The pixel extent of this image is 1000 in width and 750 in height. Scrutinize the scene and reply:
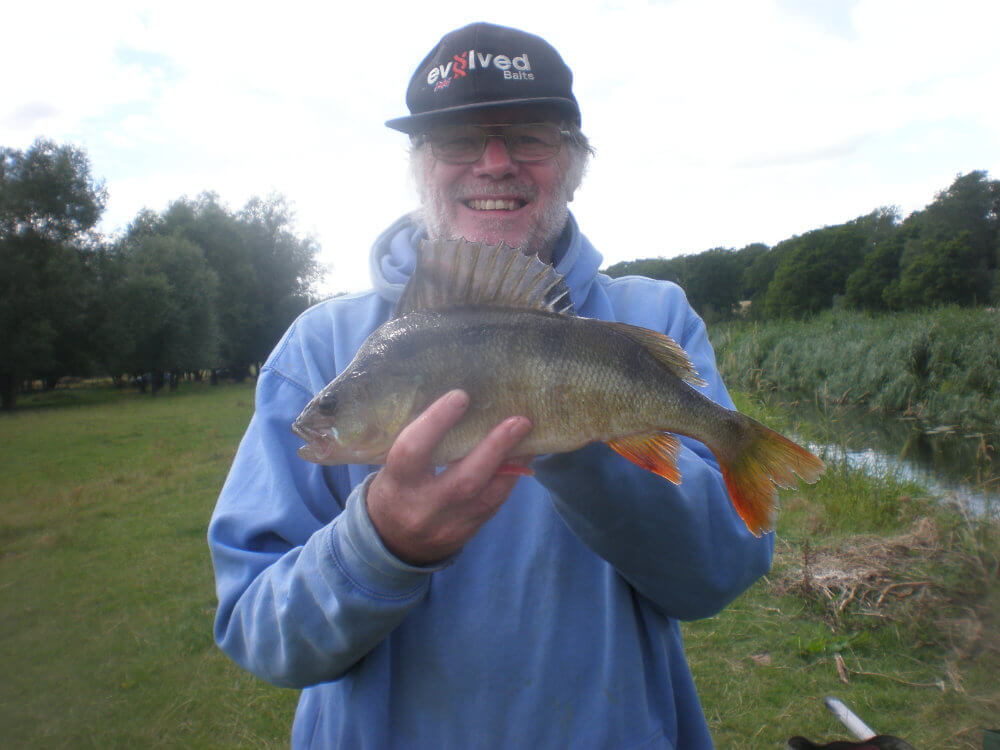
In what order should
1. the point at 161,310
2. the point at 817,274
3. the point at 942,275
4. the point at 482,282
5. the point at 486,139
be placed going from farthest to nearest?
the point at 817,274, the point at 161,310, the point at 942,275, the point at 486,139, the point at 482,282

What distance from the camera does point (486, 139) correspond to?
2393mm

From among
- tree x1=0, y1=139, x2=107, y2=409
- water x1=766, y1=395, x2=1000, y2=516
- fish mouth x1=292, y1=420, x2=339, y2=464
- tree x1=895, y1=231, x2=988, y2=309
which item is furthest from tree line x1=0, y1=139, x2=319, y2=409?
tree x1=895, y1=231, x2=988, y2=309

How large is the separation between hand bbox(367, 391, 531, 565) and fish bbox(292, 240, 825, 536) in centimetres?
13

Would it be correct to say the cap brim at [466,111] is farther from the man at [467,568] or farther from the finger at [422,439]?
the finger at [422,439]

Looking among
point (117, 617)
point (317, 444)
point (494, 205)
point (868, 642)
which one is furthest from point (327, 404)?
point (117, 617)

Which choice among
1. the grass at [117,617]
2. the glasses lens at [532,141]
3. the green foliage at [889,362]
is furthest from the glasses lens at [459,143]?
the green foliage at [889,362]

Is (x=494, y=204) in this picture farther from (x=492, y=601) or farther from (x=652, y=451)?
(x=492, y=601)

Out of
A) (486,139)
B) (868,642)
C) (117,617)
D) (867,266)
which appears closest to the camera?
(486,139)

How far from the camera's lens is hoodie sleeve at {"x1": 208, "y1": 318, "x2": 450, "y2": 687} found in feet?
5.17

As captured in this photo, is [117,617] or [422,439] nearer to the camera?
[422,439]

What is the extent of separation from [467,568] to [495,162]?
146 cm

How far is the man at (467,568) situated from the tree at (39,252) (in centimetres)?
3225

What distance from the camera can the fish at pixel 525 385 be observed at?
168cm

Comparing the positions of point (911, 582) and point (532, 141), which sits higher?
point (532, 141)
